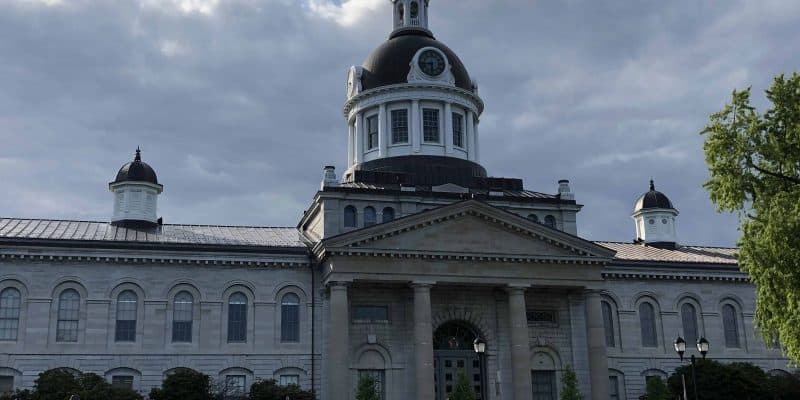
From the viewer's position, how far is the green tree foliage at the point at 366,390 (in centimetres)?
4144

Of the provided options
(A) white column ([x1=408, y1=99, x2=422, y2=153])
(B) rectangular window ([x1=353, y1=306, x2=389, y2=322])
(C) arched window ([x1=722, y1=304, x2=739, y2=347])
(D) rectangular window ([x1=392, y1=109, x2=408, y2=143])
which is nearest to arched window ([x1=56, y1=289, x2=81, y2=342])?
(B) rectangular window ([x1=353, y1=306, x2=389, y2=322])

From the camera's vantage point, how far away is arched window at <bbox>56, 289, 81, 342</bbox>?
1663 inches

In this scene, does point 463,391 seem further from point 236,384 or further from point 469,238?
point 236,384

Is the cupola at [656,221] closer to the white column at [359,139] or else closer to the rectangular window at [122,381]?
the white column at [359,139]

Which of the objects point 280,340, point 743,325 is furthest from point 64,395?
point 743,325

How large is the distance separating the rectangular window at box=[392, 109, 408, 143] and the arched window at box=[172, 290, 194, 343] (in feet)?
55.8

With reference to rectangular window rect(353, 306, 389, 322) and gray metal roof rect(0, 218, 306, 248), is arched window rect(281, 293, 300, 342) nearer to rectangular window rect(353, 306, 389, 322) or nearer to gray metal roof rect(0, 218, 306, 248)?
gray metal roof rect(0, 218, 306, 248)

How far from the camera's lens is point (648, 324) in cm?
5156

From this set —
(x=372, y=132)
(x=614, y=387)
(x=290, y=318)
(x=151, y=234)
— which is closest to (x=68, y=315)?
Result: (x=151, y=234)

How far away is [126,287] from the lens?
144 ft

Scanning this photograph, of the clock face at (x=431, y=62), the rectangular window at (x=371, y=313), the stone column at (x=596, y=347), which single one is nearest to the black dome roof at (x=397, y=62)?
the clock face at (x=431, y=62)

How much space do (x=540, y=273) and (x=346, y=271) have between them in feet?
33.9

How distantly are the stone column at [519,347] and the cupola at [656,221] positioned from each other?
18.7m

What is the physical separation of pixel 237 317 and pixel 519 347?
47.5ft
